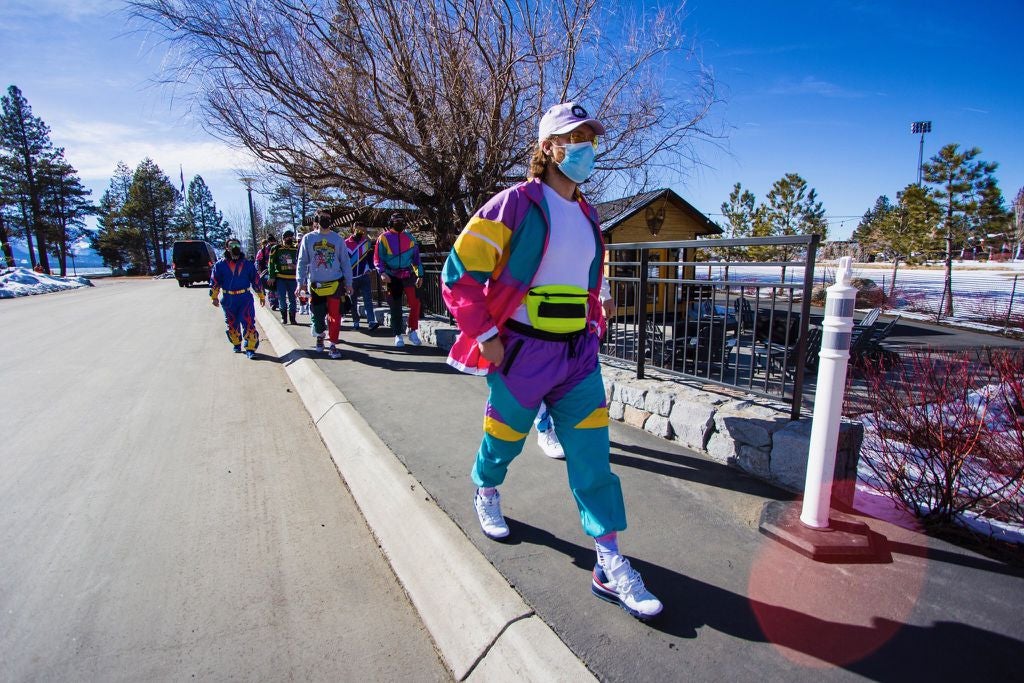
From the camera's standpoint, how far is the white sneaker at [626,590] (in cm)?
198

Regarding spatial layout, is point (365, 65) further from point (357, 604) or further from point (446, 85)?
point (357, 604)

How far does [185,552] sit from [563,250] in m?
2.57

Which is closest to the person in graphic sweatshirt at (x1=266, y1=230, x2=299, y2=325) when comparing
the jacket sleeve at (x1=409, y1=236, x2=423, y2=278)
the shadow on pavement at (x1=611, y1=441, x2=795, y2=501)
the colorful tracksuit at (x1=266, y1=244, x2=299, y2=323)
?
the colorful tracksuit at (x1=266, y1=244, x2=299, y2=323)

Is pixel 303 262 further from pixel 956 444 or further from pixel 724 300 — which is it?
pixel 956 444

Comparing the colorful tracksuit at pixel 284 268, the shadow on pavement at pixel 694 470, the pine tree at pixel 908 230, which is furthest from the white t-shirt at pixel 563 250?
the pine tree at pixel 908 230

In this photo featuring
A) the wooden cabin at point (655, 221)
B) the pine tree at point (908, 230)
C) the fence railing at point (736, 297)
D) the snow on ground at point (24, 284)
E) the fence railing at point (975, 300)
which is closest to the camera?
the fence railing at point (736, 297)

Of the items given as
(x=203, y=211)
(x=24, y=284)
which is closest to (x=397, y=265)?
(x=24, y=284)

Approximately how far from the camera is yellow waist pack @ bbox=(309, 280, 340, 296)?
7082 mm

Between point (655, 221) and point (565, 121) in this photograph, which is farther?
point (655, 221)

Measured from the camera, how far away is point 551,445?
370cm

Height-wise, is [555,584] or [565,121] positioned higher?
[565,121]

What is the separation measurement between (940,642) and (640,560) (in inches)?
44.6

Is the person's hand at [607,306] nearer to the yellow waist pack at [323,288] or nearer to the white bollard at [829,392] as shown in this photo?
the white bollard at [829,392]

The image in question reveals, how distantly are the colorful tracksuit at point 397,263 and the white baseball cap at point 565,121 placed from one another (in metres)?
5.55
